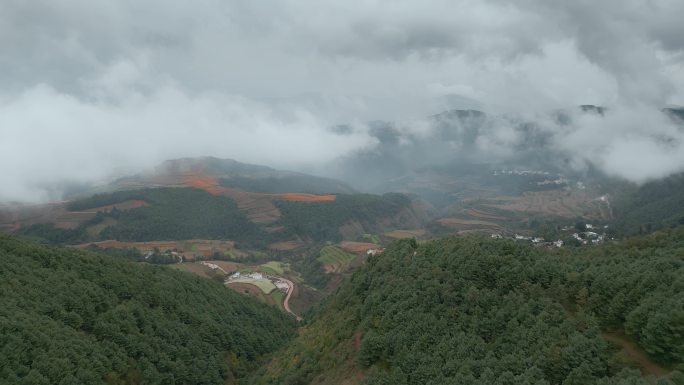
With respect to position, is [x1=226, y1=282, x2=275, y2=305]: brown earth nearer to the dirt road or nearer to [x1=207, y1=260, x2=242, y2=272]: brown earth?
the dirt road

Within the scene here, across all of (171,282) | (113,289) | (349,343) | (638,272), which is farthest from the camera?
(171,282)

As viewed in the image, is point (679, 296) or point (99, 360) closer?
point (679, 296)

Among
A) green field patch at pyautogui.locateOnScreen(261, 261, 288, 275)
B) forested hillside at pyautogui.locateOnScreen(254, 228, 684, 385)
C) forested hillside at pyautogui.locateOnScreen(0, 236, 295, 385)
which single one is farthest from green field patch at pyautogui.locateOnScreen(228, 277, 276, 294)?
forested hillside at pyautogui.locateOnScreen(254, 228, 684, 385)

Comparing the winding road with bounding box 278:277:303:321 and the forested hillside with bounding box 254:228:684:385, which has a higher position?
the forested hillside with bounding box 254:228:684:385

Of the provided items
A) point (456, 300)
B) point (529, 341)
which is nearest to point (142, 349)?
point (456, 300)

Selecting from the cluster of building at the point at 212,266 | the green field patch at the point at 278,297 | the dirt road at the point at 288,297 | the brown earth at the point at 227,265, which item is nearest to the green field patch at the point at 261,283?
the green field patch at the point at 278,297

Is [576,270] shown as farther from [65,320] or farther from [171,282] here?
[171,282]

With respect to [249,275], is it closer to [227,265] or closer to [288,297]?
[227,265]
